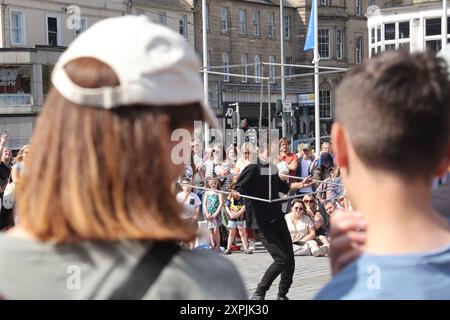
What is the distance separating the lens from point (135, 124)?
6.09 ft

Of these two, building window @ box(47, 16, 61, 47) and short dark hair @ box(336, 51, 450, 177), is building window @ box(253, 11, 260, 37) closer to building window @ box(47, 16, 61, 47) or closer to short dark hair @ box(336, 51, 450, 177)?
building window @ box(47, 16, 61, 47)

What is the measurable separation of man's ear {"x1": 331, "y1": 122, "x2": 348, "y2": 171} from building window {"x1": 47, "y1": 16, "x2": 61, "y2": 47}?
4682cm

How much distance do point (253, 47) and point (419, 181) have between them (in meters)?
59.9

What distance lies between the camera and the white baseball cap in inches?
73.2

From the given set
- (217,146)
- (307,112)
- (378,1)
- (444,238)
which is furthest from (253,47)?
(444,238)

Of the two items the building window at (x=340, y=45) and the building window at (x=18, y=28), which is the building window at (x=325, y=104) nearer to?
the building window at (x=340, y=45)

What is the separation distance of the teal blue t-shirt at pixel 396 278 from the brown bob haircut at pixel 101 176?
16.9 inches

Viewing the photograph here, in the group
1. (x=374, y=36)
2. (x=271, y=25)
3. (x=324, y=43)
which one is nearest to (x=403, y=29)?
(x=374, y=36)

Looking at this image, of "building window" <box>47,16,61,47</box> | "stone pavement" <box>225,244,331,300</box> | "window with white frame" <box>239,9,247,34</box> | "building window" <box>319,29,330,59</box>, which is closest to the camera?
"stone pavement" <box>225,244,331,300</box>

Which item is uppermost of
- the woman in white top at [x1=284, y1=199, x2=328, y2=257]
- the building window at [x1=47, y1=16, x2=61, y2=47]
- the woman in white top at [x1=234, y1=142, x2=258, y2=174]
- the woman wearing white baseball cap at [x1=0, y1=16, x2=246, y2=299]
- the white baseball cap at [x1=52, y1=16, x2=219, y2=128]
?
the building window at [x1=47, y1=16, x2=61, y2=47]

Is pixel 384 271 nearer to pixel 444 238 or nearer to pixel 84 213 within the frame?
pixel 444 238

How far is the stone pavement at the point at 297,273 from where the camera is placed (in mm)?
9913

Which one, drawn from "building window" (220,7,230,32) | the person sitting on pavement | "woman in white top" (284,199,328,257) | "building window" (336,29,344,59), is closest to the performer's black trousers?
the person sitting on pavement

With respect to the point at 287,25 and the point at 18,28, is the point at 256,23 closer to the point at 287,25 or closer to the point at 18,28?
the point at 287,25
